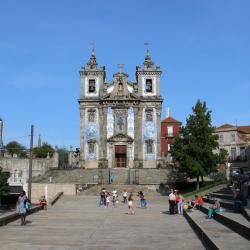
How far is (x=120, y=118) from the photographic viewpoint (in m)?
65.9

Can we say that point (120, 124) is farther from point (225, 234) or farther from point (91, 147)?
point (225, 234)

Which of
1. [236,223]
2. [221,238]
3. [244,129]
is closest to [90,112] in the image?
[244,129]

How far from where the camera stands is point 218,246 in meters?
12.3

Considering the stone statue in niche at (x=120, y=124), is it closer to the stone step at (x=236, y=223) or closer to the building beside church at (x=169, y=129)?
the building beside church at (x=169, y=129)

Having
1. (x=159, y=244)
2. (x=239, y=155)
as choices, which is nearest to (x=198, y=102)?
(x=239, y=155)

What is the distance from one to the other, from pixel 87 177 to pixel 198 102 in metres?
18.6

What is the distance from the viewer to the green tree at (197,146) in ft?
161

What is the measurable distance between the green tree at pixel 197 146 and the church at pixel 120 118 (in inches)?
564

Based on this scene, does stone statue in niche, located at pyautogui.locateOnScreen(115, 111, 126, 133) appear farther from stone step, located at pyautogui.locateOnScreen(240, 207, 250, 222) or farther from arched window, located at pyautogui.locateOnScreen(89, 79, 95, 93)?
stone step, located at pyautogui.locateOnScreen(240, 207, 250, 222)

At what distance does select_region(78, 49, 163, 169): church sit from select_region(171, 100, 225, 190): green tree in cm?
1433

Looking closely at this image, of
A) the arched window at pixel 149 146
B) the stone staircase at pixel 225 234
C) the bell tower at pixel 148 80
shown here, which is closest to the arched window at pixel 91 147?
the arched window at pixel 149 146

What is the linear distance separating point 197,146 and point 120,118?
1877 centimetres

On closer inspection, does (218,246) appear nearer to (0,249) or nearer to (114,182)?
(0,249)

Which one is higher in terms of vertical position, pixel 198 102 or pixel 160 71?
pixel 160 71
